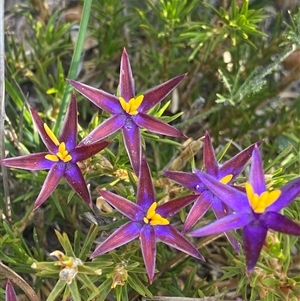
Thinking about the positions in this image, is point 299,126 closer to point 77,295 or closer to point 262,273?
point 262,273

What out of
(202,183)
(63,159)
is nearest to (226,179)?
(202,183)

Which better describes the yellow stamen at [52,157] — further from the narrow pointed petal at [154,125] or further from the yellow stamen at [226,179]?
the yellow stamen at [226,179]

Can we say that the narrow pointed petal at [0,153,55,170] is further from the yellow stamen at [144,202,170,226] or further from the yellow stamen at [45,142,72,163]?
the yellow stamen at [144,202,170,226]

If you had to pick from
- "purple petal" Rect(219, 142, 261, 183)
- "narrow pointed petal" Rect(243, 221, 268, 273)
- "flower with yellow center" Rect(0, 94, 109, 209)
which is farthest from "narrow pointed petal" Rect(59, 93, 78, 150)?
"narrow pointed petal" Rect(243, 221, 268, 273)

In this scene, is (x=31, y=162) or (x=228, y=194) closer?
(x=228, y=194)

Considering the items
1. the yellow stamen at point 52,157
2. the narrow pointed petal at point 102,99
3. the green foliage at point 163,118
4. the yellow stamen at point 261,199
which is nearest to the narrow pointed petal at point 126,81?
the narrow pointed petal at point 102,99

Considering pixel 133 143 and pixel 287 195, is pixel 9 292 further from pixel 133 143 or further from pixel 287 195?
pixel 287 195
